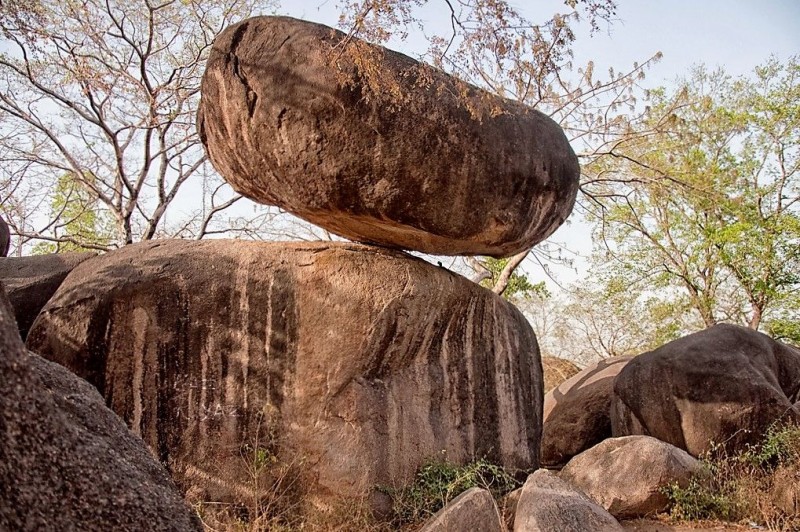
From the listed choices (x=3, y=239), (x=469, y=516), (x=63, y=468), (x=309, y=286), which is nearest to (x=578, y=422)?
(x=309, y=286)

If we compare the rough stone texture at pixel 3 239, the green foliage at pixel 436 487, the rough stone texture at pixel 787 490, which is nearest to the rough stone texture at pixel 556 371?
the rough stone texture at pixel 787 490

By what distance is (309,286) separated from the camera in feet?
18.6

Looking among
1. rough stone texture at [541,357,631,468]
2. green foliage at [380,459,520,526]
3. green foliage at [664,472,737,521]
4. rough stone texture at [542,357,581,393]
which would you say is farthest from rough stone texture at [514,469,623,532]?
rough stone texture at [542,357,581,393]

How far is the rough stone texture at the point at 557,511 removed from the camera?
4156mm

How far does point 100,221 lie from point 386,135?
11.4m

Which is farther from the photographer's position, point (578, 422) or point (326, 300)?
point (578, 422)

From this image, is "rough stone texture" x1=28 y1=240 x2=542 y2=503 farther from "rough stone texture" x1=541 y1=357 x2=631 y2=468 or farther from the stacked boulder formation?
"rough stone texture" x1=541 y1=357 x2=631 y2=468

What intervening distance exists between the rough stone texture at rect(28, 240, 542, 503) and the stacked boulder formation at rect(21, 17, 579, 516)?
1 centimetres

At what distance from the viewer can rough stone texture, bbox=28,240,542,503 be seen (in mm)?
5340

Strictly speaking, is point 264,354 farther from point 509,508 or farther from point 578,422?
point 578,422

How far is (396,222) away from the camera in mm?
5613

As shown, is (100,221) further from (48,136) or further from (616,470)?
(616,470)

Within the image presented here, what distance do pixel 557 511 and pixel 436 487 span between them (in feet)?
4.62

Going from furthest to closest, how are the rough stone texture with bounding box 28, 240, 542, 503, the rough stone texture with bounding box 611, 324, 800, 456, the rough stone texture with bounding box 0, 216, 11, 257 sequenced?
the rough stone texture with bounding box 0, 216, 11, 257
the rough stone texture with bounding box 611, 324, 800, 456
the rough stone texture with bounding box 28, 240, 542, 503
